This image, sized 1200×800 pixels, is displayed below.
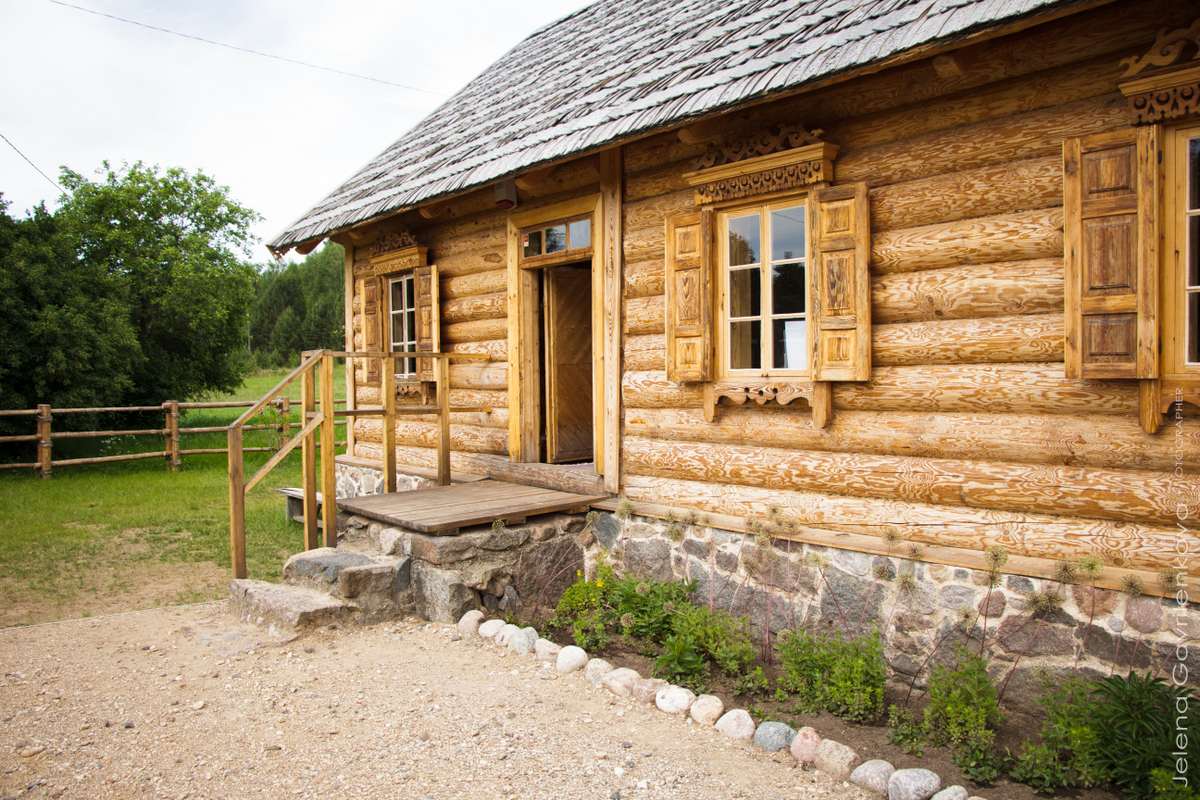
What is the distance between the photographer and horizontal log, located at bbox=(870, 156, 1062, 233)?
375cm

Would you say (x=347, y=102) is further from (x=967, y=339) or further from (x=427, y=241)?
(x=967, y=339)

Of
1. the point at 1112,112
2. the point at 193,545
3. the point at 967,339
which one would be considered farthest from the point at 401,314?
the point at 1112,112

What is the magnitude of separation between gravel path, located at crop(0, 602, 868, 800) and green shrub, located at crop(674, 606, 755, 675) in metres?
0.54

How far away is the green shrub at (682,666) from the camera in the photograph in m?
4.20

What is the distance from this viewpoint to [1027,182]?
380 cm

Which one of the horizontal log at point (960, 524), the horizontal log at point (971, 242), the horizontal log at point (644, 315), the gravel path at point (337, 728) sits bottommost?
the gravel path at point (337, 728)

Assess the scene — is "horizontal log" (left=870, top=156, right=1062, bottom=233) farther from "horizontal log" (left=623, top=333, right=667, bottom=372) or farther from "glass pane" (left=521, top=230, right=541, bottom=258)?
"glass pane" (left=521, top=230, right=541, bottom=258)

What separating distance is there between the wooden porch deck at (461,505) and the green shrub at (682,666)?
1695 mm

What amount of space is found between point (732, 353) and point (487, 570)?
2299 millimetres

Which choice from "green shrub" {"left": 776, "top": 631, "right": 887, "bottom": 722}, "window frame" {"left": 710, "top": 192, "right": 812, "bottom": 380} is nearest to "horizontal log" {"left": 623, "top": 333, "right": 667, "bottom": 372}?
"window frame" {"left": 710, "top": 192, "right": 812, "bottom": 380}

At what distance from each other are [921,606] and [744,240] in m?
2.52

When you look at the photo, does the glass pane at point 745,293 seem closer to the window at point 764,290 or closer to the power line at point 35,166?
the window at point 764,290

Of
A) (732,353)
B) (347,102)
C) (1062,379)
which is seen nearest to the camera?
(1062,379)

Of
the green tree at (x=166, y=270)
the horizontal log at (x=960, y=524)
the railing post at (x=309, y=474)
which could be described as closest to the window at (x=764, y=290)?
the horizontal log at (x=960, y=524)
